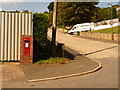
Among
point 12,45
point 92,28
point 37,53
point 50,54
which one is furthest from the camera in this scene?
point 92,28

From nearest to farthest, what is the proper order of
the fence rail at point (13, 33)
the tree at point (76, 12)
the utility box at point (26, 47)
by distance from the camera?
the utility box at point (26, 47) → the fence rail at point (13, 33) → the tree at point (76, 12)

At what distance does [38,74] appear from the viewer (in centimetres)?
913

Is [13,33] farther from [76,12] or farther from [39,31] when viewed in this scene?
[76,12]

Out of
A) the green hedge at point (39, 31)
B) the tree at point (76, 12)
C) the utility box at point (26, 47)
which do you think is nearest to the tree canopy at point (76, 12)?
the tree at point (76, 12)

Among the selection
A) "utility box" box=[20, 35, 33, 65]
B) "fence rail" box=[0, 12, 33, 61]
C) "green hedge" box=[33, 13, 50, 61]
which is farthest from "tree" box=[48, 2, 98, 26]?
"utility box" box=[20, 35, 33, 65]

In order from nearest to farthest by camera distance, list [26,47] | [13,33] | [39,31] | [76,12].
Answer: [26,47]
[13,33]
[39,31]
[76,12]

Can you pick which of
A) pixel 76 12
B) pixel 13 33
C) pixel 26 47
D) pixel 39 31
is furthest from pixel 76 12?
pixel 26 47

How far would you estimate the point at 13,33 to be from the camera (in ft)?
37.7

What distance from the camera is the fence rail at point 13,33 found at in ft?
37.4

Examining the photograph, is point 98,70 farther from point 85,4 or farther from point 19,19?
point 85,4

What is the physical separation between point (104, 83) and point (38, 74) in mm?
3365

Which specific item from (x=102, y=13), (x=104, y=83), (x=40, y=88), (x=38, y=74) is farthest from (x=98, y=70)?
(x=102, y=13)

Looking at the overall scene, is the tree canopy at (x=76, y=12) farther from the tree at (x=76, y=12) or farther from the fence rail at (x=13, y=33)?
the fence rail at (x=13, y=33)

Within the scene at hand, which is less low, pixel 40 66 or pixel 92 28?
pixel 92 28
